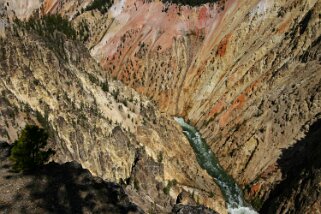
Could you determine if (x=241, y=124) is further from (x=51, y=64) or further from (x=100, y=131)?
(x=51, y=64)

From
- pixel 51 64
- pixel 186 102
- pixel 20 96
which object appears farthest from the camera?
pixel 186 102

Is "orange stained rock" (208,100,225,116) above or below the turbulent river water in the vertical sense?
above

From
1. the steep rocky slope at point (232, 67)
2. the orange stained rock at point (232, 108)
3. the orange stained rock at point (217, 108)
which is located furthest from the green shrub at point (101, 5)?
the orange stained rock at point (232, 108)

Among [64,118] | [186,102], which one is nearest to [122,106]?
[64,118]

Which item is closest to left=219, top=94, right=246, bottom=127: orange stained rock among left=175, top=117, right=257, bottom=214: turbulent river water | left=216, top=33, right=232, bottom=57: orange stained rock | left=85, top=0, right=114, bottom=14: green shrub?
left=175, top=117, right=257, bottom=214: turbulent river water

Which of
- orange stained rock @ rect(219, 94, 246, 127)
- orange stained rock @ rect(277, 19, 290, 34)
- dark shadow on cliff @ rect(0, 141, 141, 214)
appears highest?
orange stained rock @ rect(277, 19, 290, 34)

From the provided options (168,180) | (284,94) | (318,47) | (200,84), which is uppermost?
(318,47)

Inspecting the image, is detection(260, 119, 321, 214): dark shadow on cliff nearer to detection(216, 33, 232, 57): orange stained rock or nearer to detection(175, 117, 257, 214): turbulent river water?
detection(175, 117, 257, 214): turbulent river water
